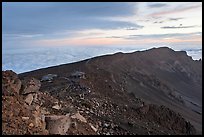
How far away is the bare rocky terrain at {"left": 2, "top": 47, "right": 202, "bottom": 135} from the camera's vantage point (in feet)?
35.2

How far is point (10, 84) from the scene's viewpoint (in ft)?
37.0

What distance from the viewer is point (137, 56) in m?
54.0

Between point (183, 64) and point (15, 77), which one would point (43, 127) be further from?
point (183, 64)

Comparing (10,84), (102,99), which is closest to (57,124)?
(10,84)

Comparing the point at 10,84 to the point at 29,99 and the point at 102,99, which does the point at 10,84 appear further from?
the point at 102,99

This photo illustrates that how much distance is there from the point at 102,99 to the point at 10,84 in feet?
31.8

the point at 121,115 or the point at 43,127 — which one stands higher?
the point at 43,127

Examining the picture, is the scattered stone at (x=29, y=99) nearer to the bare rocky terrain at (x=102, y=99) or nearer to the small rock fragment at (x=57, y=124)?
the bare rocky terrain at (x=102, y=99)

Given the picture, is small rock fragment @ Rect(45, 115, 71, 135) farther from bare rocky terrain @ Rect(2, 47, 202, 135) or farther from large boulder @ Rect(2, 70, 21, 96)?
large boulder @ Rect(2, 70, 21, 96)

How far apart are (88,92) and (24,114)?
11403 mm

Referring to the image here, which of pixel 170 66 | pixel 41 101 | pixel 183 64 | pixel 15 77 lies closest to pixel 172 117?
pixel 41 101

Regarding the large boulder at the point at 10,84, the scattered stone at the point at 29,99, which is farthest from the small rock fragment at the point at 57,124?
the large boulder at the point at 10,84

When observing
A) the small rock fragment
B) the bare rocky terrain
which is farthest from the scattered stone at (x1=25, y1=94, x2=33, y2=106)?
the small rock fragment

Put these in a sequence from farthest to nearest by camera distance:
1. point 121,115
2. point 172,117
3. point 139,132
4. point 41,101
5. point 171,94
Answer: point 171,94, point 172,117, point 121,115, point 139,132, point 41,101
